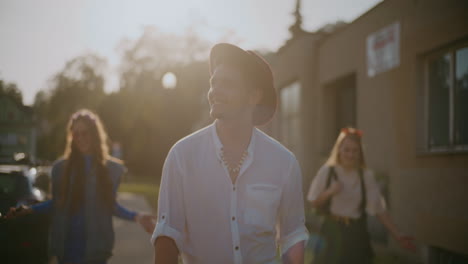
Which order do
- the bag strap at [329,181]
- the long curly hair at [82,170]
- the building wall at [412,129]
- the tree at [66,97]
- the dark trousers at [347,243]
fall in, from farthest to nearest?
1. the tree at [66,97]
2. the building wall at [412,129]
3. the bag strap at [329,181]
4. the dark trousers at [347,243]
5. the long curly hair at [82,170]

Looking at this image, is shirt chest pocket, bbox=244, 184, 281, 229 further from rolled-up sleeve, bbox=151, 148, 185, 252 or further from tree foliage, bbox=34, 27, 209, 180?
tree foliage, bbox=34, 27, 209, 180

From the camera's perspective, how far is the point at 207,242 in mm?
2523

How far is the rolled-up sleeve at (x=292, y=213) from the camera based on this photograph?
2.71 metres

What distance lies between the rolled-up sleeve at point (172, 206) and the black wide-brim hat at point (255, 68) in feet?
1.74

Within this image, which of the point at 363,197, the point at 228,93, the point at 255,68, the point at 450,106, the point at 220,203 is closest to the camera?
the point at 220,203

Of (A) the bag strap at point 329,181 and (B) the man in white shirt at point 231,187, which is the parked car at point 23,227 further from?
(A) the bag strap at point 329,181

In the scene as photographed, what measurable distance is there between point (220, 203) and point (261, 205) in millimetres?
198

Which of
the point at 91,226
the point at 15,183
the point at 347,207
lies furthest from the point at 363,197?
the point at 15,183

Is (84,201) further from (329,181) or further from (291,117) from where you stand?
(291,117)

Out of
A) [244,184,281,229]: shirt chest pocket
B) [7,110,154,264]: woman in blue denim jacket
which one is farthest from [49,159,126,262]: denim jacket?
[244,184,281,229]: shirt chest pocket

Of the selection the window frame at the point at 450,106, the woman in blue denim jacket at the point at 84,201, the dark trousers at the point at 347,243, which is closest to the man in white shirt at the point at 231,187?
the woman in blue denim jacket at the point at 84,201

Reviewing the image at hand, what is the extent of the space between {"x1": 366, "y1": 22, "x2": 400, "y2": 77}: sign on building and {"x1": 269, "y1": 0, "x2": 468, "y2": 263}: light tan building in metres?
0.02

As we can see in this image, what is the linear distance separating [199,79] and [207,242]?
153 feet

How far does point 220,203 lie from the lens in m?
2.54
